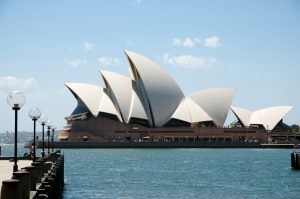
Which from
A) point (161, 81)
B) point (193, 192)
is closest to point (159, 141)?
point (161, 81)

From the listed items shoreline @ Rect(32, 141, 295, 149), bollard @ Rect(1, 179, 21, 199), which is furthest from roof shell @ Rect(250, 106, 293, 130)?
bollard @ Rect(1, 179, 21, 199)

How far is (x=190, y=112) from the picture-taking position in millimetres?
101812

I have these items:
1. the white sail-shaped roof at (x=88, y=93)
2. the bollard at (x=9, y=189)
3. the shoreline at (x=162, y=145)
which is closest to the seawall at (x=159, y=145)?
the shoreline at (x=162, y=145)

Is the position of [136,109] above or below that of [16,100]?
above

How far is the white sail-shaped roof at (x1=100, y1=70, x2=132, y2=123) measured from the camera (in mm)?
88625

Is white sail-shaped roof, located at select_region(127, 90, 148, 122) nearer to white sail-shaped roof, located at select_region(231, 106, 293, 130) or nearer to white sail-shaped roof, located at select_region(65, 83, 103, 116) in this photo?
white sail-shaped roof, located at select_region(65, 83, 103, 116)

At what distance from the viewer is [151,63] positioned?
289ft

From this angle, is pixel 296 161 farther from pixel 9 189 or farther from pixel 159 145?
pixel 159 145

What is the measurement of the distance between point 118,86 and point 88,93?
6.09 meters

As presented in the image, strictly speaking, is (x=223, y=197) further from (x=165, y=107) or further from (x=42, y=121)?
(x=165, y=107)

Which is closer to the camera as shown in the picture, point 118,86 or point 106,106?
point 118,86

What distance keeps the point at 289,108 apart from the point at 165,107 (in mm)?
25294

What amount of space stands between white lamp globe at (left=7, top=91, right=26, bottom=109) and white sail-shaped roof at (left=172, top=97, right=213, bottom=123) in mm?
85984

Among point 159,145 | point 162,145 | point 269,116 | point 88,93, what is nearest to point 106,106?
point 88,93
